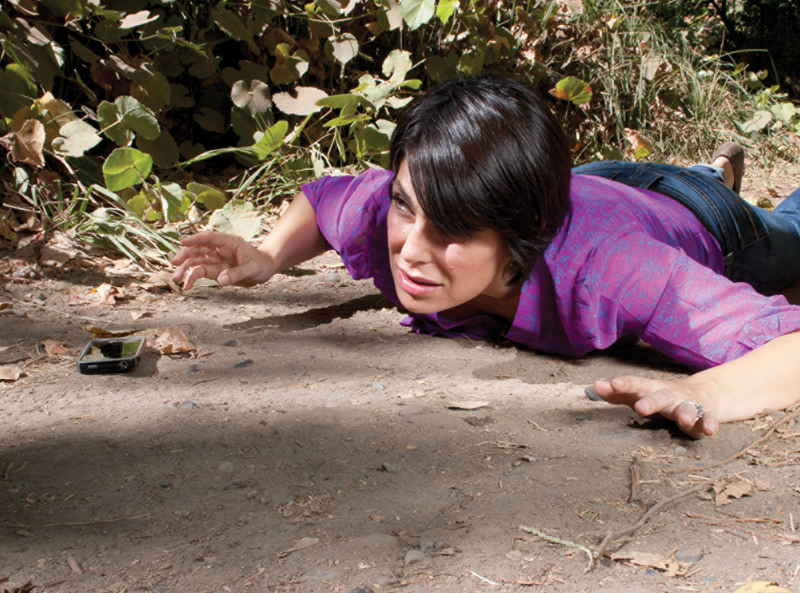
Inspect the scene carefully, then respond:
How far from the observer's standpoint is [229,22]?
249 cm

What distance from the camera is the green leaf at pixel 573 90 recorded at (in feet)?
10.5

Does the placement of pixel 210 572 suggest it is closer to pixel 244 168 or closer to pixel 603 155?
pixel 244 168

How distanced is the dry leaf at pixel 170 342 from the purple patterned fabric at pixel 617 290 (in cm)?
47

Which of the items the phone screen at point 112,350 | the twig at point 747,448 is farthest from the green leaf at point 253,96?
the twig at point 747,448

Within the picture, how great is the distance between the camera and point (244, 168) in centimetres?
301

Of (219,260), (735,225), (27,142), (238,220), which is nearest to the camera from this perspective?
(219,260)

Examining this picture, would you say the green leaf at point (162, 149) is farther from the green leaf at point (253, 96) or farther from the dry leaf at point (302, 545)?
the dry leaf at point (302, 545)

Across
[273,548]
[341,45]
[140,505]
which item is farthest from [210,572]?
[341,45]

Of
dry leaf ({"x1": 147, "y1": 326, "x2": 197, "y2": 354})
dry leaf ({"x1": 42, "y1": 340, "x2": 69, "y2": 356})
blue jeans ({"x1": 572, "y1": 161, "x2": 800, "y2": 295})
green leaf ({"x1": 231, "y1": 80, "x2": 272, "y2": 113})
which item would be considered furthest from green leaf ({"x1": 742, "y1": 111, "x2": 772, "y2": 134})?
dry leaf ({"x1": 42, "y1": 340, "x2": 69, "y2": 356})

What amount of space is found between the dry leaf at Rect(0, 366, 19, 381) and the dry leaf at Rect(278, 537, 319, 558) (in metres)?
0.85

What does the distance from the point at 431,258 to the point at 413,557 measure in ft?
2.15

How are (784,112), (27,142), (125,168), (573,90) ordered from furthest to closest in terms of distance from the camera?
(784,112) → (573,90) → (125,168) → (27,142)

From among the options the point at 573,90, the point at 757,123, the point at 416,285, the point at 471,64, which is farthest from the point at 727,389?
the point at 757,123

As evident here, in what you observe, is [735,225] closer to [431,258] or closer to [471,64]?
[431,258]
